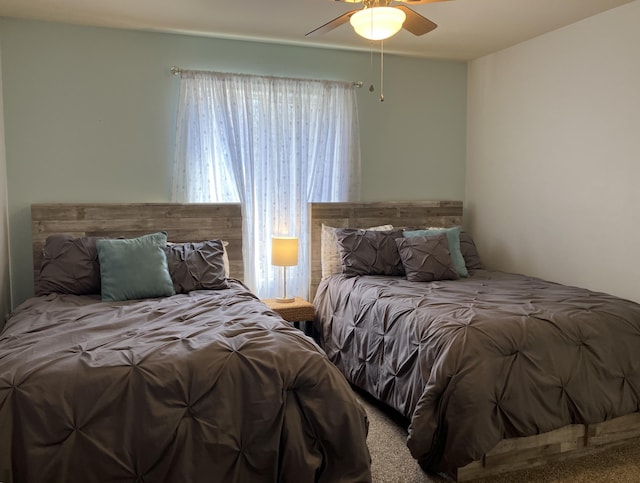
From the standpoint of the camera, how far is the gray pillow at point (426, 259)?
12.0 feet

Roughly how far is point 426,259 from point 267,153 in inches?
58.8

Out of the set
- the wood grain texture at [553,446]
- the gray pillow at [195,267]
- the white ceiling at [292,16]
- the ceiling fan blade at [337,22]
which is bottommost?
the wood grain texture at [553,446]

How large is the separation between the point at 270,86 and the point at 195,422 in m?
2.87

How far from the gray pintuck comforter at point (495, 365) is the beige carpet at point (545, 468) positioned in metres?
0.11

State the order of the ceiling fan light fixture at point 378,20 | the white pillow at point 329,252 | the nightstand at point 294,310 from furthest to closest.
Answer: the white pillow at point 329,252
the nightstand at point 294,310
the ceiling fan light fixture at point 378,20

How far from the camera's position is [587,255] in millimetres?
3648

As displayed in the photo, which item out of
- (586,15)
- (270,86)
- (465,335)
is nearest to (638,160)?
(586,15)

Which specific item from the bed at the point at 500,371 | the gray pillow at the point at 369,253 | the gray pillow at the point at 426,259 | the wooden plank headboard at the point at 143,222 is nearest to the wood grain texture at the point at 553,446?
the bed at the point at 500,371

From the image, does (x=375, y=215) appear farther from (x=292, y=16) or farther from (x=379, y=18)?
(x=379, y=18)

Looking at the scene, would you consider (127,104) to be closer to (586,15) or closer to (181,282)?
(181,282)

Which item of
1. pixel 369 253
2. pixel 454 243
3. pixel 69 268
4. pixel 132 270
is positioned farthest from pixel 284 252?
pixel 69 268

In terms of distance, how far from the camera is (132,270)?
3.12 metres

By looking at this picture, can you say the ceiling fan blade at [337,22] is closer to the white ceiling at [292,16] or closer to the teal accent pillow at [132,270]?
the white ceiling at [292,16]

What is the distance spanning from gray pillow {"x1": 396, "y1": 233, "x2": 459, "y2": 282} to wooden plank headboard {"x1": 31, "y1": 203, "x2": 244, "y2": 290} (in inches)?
49.7
